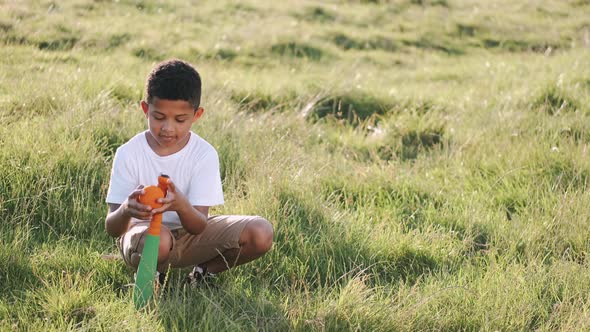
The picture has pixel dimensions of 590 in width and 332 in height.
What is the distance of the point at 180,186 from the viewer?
3.29 meters

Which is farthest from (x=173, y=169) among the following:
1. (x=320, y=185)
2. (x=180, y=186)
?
(x=320, y=185)

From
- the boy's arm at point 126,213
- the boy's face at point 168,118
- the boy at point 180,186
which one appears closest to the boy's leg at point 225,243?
the boy at point 180,186

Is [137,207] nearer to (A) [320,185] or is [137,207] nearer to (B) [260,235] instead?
(B) [260,235]

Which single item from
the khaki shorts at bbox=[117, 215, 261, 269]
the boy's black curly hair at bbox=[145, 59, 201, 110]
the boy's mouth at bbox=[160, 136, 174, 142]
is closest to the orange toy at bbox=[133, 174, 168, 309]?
the khaki shorts at bbox=[117, 215, 261, 269]

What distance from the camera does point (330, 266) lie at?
140 inches

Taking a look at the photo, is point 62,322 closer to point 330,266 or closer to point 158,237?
point 158,237

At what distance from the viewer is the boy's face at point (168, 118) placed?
10.1 feet

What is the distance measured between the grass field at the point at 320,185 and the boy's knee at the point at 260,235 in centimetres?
17

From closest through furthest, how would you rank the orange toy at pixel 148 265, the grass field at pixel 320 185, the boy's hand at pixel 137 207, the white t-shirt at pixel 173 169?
the boy's hand at pixel 137 207 < the orange toy at pixel 148 265 < the grass field at pixel 320 185 < the white t-shirt at pixel 173 169

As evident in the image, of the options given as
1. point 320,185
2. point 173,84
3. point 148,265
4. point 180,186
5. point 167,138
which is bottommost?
point 320,185

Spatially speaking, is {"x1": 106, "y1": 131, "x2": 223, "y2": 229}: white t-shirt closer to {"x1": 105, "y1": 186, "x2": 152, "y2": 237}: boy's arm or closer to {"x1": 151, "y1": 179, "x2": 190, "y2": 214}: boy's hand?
{"x1": 105, "y1": 186, "x2": 152, "y2": 237}: boy's arm

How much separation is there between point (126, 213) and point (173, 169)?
0.41 metres

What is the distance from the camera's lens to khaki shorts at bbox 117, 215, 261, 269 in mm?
3236

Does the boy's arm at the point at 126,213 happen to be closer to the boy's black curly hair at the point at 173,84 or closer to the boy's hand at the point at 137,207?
the boy's hand at the point at 137,207
